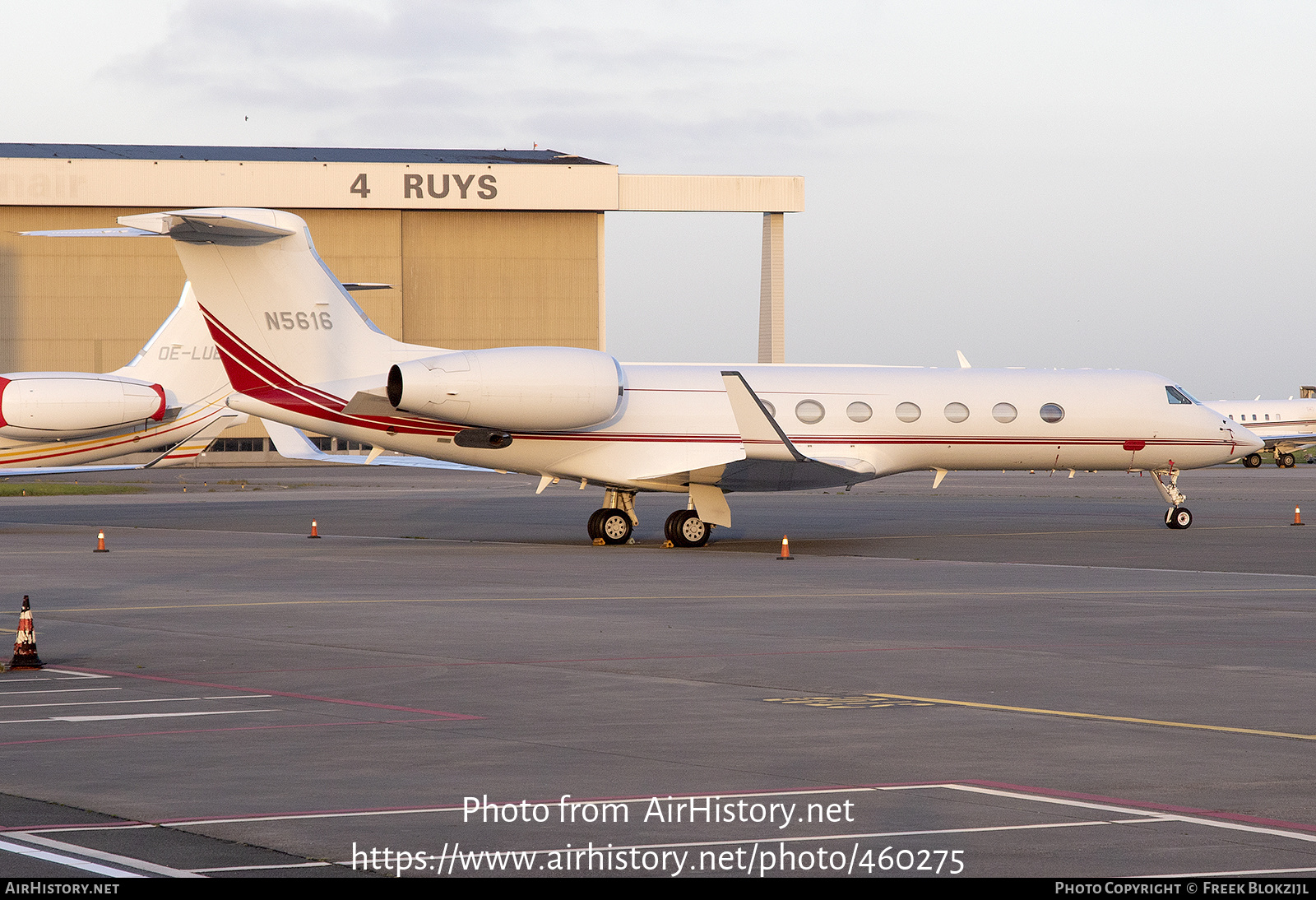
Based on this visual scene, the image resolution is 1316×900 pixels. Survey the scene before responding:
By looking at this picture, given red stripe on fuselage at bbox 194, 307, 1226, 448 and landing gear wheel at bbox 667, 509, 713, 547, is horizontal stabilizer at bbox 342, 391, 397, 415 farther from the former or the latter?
landing gear wheel at bbox 667, 509, 713, 547

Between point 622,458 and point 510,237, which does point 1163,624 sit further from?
point 510,237

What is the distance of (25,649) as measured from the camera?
12305mm

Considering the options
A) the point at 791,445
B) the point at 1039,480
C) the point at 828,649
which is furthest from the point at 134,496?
the point at 828,649

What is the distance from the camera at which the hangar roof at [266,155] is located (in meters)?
75.8

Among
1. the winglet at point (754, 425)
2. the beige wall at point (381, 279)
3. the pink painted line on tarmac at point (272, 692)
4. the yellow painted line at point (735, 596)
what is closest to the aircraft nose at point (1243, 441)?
the winglet at point (754, 425)

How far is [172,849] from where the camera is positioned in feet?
21.0

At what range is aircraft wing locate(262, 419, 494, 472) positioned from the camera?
2719 centimetres

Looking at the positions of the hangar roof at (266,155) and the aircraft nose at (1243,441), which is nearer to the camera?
the aircraft nose at (1243,441)

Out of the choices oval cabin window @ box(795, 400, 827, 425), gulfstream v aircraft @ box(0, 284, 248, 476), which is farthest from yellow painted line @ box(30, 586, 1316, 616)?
gulfstream v aircraft @ box(0, 284, 248, 476)

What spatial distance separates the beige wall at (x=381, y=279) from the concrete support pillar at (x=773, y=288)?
376 inches

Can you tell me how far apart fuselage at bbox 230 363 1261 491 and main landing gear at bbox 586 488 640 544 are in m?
1.01

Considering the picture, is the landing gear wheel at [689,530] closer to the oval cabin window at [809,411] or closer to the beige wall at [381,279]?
the oval cabin window at [809,411]

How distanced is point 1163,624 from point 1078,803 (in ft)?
28.2

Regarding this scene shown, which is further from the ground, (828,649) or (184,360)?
(184,360)
